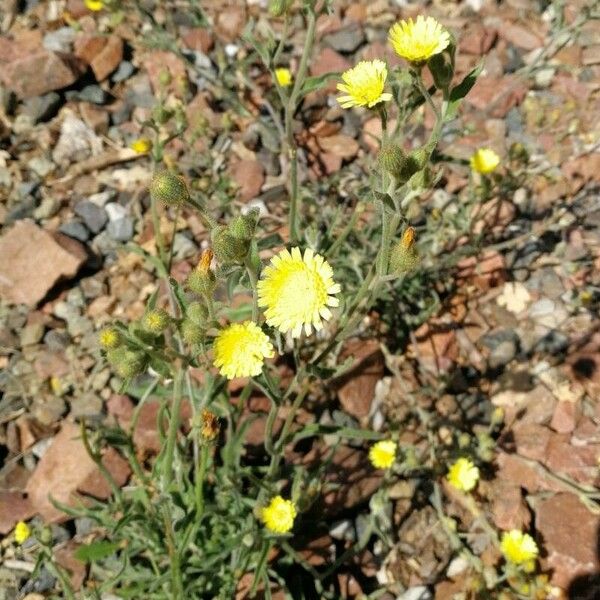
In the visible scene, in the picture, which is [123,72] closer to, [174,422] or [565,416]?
[174,422]

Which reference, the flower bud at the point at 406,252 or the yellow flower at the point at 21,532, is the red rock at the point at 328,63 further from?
the yellow flower at the point at 21,532

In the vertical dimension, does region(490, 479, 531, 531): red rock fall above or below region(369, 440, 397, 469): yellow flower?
below

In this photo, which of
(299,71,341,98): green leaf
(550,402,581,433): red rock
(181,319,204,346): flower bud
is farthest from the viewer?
(550,402,581,433): red rock

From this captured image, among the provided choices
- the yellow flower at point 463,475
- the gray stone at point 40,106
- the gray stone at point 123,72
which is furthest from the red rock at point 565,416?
the gray stone at point 40,106

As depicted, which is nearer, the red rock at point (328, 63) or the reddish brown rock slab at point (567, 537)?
the reddish brown rock slab at point (567, 537)

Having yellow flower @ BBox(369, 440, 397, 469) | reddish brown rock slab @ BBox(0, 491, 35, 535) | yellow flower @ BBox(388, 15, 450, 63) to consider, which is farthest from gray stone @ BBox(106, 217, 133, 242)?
yellow flower @ BBox(388, 15, 450, 63)

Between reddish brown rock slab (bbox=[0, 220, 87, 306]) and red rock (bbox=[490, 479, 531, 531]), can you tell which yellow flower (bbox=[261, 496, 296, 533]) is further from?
reddish brown rock slab (bbox=[0, 220, 87, 306])

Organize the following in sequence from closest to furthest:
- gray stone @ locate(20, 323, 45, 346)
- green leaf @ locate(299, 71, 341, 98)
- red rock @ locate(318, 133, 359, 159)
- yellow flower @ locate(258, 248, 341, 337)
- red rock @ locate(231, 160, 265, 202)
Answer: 1. yellow flower @ locate(258, 248, 341, 337)
2. green leaf @ locate(299, 71, 341, 98)
3. gray stone @ locate(20, 323, 45, 346)
4. red rock @ locate(231, 160, 265, 202)
5. red rock @ locate(318, 133, 359, 159)

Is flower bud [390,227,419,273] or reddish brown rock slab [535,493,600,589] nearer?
flower bud [390,227,419,273]
